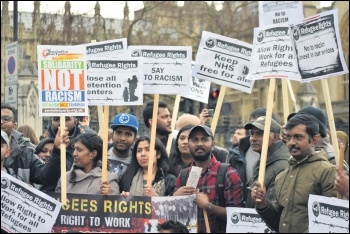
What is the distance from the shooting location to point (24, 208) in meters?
9.94

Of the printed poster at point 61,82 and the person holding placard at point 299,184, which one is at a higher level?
the printed poster at point 61,82

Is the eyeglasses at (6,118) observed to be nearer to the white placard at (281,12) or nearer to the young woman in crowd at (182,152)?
the young woman in crowd at (182,152)

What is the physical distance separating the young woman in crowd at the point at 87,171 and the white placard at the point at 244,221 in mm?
1170

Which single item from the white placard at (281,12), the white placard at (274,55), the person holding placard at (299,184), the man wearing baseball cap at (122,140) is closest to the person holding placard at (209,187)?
the person holding placard at (299,184)

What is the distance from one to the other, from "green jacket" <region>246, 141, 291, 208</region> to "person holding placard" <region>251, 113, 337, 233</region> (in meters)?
0.82

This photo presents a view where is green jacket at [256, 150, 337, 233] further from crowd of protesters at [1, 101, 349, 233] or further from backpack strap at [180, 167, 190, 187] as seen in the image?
backpack strap at [180, 167, 190, 187]

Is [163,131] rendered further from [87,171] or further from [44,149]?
[87,171]

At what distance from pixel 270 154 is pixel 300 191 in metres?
1.31

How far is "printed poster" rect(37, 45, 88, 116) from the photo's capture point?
35.4 ft

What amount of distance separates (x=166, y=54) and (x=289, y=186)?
8.59ft

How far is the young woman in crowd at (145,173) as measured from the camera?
10.8 m

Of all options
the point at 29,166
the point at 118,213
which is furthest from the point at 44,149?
the point at 118,213

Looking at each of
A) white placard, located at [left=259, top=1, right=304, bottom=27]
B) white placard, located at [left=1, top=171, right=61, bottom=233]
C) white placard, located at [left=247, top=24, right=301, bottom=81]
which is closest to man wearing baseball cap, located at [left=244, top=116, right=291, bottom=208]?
white placard, located at [left=247, top=24, right=301, bottom=81]

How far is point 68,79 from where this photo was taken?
1078cm
